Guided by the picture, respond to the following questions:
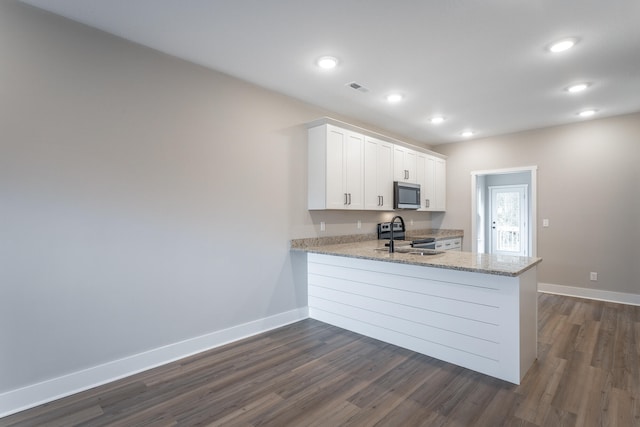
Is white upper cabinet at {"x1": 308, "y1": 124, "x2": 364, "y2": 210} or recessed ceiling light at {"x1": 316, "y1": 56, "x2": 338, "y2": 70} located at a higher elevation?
recessed ceiling light at {"x1": 316, "y1": 56, "x2": 338, "y2": 70}

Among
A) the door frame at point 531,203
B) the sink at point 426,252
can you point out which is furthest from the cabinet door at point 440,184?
the sink at point 426,252

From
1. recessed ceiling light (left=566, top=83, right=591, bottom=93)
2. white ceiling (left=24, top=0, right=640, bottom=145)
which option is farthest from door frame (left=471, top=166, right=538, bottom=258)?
recessed ceiling light (left=566, top=83, right=591, bottom=93)

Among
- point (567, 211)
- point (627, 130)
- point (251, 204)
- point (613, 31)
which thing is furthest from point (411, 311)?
point (627, 130)

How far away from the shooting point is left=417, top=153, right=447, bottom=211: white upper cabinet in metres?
5.53

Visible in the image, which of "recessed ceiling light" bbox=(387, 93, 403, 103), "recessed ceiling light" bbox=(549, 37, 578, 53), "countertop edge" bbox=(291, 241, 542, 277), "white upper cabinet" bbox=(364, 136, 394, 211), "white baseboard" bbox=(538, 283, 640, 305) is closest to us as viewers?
"countertop edge" bbox=(291, 241, 542, 277)

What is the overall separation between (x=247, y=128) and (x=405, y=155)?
2.71 meters

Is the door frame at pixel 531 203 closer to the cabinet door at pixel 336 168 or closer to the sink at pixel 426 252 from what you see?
the sink at pixel 426 252

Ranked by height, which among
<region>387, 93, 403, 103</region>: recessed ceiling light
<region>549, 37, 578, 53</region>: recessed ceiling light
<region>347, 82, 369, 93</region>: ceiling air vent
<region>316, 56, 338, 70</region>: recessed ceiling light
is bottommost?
<region>549, 37, 578, 53</region>: recessed ceiling light

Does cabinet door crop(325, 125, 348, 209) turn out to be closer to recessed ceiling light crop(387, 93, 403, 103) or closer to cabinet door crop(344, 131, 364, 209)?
cabinet door crop(344, 131, 364, 209)

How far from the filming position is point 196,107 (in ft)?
9.75

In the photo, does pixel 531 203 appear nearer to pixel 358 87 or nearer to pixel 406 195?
pixel 406 195

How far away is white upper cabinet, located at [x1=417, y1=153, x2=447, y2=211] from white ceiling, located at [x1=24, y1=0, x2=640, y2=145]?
1.65 metres

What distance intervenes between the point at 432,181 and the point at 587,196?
7.28 ft

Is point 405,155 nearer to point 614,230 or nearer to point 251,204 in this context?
point 251,204
